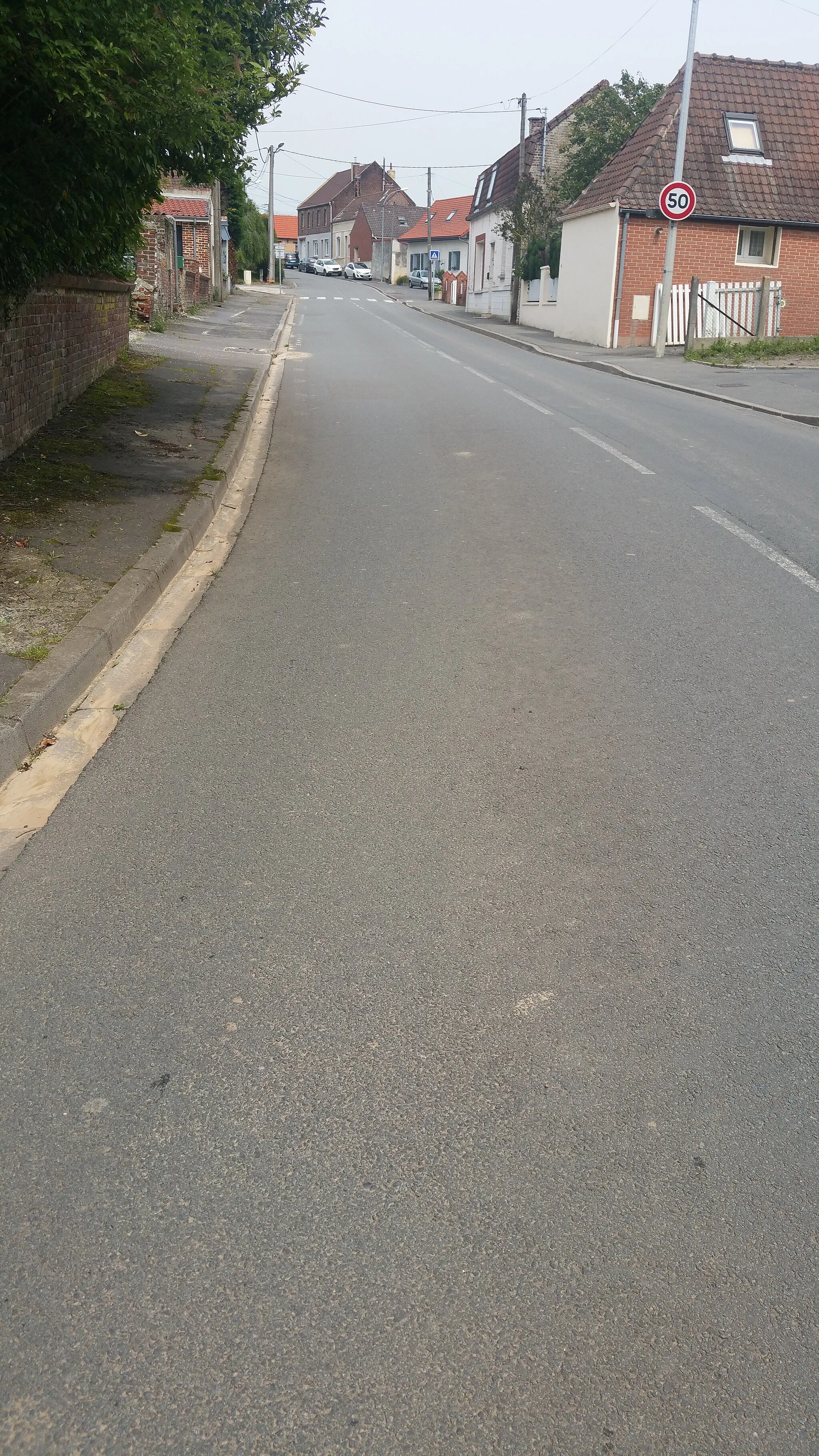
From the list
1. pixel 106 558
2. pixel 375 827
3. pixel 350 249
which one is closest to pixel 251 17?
pixel 106 558

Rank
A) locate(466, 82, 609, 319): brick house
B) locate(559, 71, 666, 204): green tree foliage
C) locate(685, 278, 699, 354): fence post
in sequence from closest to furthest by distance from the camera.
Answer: locate(685, 278, 699, 354): fence post → locate(559, 71, 666, 204): green tree foliage → locate(466, 82, 609, 319): brick house

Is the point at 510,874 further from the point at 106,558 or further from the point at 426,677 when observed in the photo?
the point at 106,558

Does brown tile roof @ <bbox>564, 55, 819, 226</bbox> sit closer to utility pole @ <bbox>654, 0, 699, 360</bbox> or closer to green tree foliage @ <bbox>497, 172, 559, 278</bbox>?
utility pole @ <bbox>654, 0, 699, 360</bbox>

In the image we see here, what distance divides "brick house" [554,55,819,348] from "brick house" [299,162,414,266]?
3190 inches

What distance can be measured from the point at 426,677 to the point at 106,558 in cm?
258

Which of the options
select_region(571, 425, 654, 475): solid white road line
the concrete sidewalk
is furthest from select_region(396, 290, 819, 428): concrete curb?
select_region(571, 425, 654, 475): solid white road line

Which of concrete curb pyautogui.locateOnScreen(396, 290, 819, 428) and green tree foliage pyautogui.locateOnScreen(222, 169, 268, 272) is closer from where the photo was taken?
concrete curb pyautogui.locateOnScreen(396, 290, 819, 428)

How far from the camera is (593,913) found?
3555 millimetres

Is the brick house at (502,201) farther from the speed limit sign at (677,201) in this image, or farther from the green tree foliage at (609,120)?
the speed limit sign at (677,201)

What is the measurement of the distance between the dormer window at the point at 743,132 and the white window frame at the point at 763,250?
219 cm

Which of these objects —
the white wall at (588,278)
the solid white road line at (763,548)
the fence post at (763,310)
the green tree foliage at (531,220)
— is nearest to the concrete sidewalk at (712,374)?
the white wall at (588,278)

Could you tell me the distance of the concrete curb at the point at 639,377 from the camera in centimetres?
1539

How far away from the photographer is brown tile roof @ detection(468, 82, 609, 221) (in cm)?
4675

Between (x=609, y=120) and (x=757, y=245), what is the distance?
37.8ft
